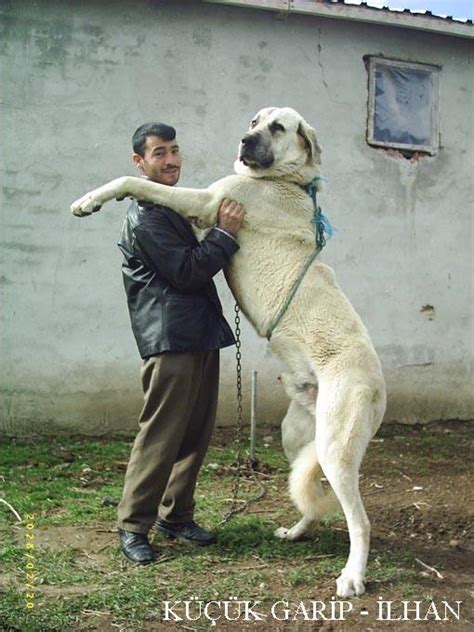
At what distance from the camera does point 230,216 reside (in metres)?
3.63

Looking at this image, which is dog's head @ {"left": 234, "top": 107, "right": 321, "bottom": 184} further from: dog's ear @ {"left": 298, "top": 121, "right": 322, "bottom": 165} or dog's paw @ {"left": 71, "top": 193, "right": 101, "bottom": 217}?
dog's paw @ {"left": 71, "top": 193, "right": 101, "bottom": 217}

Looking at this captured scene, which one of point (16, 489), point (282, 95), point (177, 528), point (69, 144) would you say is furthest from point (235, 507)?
point (282, 95)

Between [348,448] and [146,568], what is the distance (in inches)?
44.0

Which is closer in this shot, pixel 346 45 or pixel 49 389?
pixel 49 389

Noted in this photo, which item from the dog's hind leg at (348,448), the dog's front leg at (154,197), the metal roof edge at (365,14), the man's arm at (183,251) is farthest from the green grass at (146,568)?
the metal roof edge at (365,14)

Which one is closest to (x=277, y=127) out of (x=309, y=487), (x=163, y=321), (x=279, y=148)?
(x=279, y=148)

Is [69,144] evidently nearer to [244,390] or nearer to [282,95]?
[282,95]

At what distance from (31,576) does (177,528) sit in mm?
842

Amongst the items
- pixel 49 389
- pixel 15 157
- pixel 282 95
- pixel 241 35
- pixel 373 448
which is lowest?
pixel 373 448

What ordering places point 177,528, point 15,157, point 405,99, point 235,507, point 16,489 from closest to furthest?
point 177,528, point 235,507, point 16,489, point 15,157, point 405,99

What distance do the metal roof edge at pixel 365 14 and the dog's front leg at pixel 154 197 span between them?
3744 mm

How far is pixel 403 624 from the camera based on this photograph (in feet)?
10.0

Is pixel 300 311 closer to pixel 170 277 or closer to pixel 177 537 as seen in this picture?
pixel 170 277

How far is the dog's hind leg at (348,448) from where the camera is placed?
3367 mm
